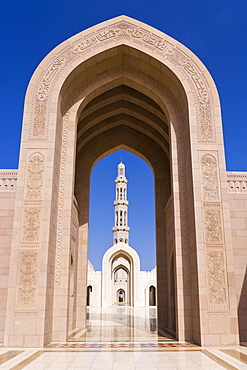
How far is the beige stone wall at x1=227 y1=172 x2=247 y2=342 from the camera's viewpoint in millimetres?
7908

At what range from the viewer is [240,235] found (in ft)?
27.6

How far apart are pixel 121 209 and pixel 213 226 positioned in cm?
3361

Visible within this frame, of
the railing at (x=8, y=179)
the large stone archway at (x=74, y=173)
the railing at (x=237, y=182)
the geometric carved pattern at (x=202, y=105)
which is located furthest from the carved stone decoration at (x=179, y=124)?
the railing at (x=8, y=179)

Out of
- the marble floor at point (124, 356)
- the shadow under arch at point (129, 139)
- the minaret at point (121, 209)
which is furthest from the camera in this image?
the minaret at point (121, 209)

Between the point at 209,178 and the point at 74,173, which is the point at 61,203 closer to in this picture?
the point at 74,173

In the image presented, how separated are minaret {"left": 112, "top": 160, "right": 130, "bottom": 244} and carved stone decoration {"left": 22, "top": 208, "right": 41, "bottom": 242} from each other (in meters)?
33.1

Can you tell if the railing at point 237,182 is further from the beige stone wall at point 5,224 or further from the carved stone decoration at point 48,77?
the beige stone wall at point 5,224

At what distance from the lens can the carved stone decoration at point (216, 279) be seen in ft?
23.8

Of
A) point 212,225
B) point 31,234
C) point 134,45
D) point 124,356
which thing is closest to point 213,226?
point 212,225

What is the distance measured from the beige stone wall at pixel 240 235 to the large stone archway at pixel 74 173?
2.78ft

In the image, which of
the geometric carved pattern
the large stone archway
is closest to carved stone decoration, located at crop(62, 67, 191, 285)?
the large stone archway

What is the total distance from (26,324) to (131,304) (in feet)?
72.8

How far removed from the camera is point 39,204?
7.64m

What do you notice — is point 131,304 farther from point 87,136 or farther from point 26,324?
point 26,324
